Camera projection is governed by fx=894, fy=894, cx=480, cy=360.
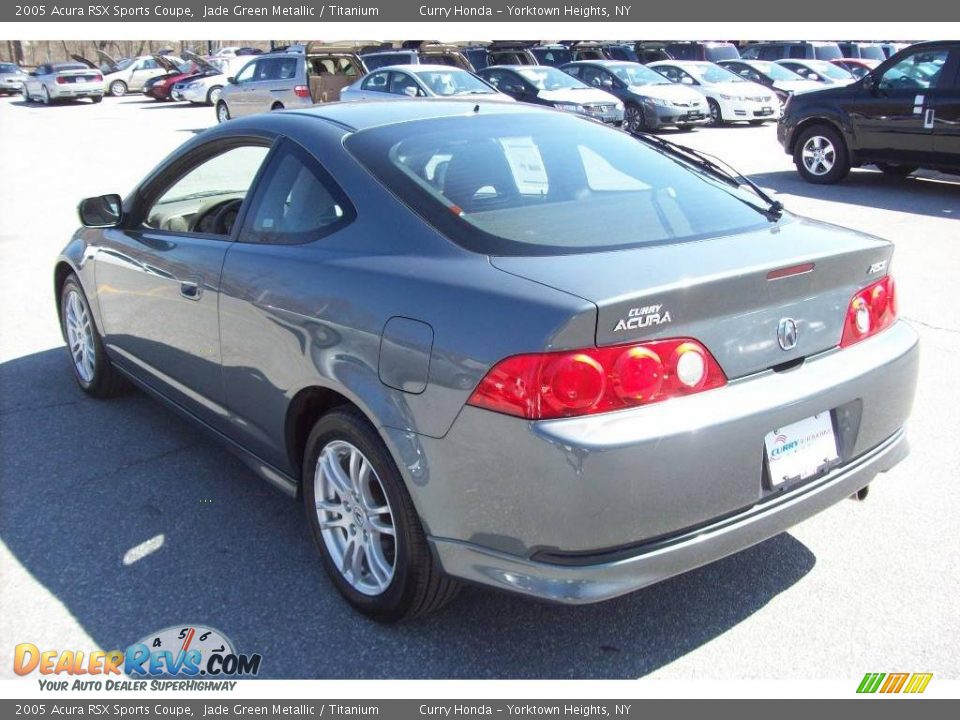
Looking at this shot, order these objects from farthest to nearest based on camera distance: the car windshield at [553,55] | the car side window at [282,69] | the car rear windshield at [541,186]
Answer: the car windshield at [553,55]
the car side window at [282,69]
the car rear windshield at [541,186]

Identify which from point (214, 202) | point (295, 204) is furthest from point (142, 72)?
point (295, 204)

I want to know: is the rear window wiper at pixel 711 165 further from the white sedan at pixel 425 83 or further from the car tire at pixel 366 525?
the white sedan at pixel 425 83

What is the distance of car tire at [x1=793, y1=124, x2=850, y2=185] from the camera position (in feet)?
38.1

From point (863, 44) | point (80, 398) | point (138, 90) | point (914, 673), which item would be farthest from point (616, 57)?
point (914, 673)

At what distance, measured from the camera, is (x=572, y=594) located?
232 centimetres

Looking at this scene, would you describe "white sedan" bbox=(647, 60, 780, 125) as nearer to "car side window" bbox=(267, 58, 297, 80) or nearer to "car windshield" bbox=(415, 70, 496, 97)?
"car windshield" bbox=(415, 70, 496, 97)

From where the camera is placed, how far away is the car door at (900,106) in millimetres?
10500

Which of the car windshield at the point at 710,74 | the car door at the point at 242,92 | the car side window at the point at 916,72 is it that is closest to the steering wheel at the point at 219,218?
the car side window at the point at 916,72

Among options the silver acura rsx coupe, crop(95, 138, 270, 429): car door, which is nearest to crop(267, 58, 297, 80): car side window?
crop(95, 138, 270, 429): car door

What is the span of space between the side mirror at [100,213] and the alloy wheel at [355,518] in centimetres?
198

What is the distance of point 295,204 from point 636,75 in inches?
690

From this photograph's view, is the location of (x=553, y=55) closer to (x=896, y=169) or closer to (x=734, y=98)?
(x=734, y=98)

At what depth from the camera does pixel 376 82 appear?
54.6 feet
